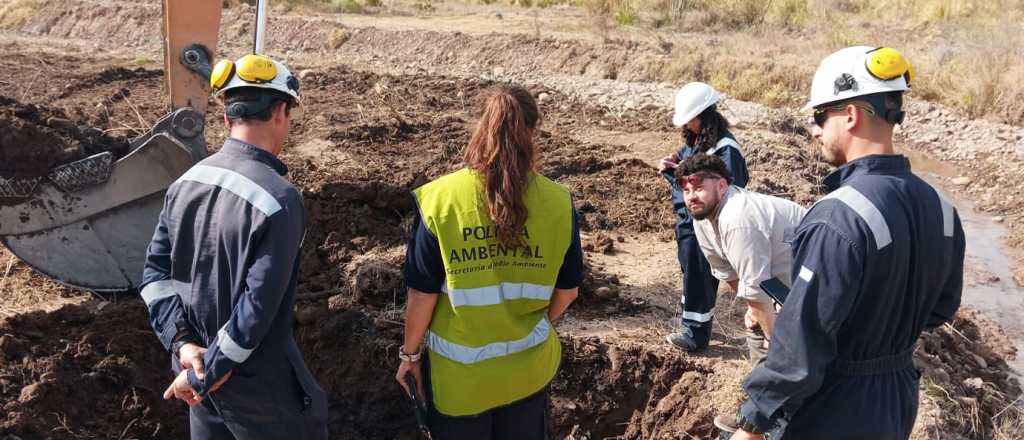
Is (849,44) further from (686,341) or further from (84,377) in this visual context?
(84,377)

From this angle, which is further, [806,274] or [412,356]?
[412,356]

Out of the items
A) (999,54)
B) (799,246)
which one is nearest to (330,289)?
Result: (799,246)

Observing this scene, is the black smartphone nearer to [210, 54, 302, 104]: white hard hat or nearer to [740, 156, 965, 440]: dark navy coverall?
[740, 156, 965, 440]: dark navy coverall

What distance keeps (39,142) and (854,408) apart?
511cm

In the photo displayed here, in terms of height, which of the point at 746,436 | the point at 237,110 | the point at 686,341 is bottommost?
the point at 686,341

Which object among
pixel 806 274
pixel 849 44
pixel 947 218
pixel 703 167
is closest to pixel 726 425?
pixel 806 274

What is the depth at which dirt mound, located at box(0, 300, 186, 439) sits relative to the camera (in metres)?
4.46

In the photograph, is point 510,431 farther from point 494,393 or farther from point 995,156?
point 995,156

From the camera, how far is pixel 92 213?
537 cm

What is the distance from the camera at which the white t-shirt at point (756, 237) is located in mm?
3943

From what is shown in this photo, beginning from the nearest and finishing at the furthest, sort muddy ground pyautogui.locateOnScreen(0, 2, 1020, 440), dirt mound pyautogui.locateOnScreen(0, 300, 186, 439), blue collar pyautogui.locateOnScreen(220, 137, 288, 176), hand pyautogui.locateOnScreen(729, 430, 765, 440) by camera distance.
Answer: hand pyautogui.locateOnScreen(729, 430, 765, 440) → blue collar pyautogui.locateOnScreen(220, 137, 288, 176) → dirt mound pyautogui.locateOnScreen(0, 300, 186, 439) → muddy ground pyautogui.locateOnScreen(0, 2, 1020, 440)

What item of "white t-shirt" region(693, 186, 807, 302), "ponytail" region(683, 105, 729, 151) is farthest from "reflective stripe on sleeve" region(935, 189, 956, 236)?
"ponytail" region(683, 105, 729, 151)

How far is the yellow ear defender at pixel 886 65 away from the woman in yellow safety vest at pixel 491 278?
1114mm

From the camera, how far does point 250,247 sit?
110 inches
